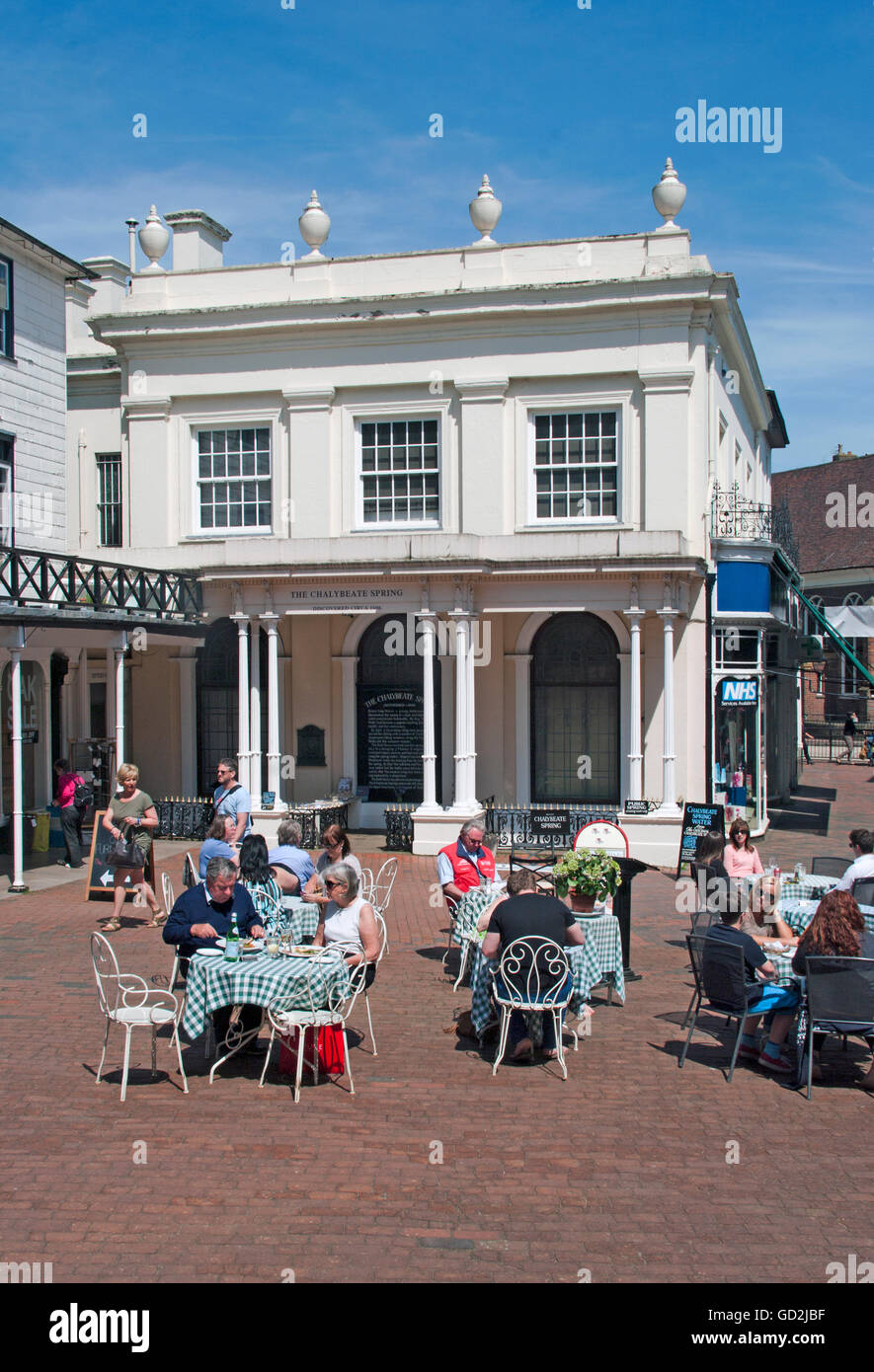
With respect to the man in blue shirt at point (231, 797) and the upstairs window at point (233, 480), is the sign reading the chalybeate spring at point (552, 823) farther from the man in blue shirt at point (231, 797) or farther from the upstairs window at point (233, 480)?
the upstairs window at point (233, 480)

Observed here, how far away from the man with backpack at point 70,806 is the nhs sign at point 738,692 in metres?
10.2

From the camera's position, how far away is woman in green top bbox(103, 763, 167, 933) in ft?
43.5

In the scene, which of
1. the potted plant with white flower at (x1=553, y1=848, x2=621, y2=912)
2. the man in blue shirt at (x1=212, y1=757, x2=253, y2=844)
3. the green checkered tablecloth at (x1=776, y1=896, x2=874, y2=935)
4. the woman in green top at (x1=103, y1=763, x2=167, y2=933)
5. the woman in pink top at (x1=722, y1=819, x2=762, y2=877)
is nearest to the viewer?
the green checkered tablecloth at (x1=776, y1=896, x2=874, y2=935)

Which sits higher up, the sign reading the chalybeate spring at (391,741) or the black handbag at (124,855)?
the sign reading the chalybeate spring at (391,741)

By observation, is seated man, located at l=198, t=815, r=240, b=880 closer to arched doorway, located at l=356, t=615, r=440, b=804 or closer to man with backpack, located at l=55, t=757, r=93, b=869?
man with backpack, located at l=55, t=757, r=93, b=869

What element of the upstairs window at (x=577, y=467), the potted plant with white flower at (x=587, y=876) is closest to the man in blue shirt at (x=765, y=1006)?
the potted plant with white flower at (x=587, y=876)

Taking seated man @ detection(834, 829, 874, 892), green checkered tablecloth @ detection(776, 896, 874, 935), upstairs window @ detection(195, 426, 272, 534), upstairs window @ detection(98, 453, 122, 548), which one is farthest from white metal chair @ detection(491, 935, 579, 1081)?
upstairs window @ detection(98, 453, 122, 548)

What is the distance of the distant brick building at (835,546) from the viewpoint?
4694cm

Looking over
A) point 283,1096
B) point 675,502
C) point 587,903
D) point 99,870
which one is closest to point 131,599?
point 99,870

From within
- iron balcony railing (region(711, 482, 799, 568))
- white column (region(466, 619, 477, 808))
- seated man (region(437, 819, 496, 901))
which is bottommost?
seated man (region(437, 819, 496, 901))

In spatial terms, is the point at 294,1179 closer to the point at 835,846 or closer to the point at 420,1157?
the point at 420,1157

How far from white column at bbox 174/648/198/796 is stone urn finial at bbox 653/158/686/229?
11.1 meters

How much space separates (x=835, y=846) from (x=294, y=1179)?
14607 mm

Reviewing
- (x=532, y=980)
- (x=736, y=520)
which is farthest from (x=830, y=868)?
(x=736, y=520)
